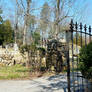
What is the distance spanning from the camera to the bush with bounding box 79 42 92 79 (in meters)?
3.36

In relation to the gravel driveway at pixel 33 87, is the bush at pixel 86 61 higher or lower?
higher

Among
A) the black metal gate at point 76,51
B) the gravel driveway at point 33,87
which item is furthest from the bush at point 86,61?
the gravel driveway at point 33,87

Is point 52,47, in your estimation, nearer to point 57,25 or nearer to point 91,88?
point 57,25

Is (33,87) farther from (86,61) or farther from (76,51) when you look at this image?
(86,61)

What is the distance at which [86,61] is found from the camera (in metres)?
3.41

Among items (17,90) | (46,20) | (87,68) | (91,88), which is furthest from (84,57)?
(46,20)

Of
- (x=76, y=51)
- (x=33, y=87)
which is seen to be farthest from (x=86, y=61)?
(x=33, y=87)

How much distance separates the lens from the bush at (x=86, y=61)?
3.36 m

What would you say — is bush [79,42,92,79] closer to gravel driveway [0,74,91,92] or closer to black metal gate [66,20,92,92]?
black metal gate [66,20,92,92]

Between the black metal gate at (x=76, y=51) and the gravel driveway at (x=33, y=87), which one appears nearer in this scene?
the black metal gate at (x=76, y=51)

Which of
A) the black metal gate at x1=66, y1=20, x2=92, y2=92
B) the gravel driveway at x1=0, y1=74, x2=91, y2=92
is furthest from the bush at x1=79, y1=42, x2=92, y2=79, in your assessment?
the gravel driveway at x1=0, y1=74, x2=91, y2=92

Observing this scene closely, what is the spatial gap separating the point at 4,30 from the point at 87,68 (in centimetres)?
3502

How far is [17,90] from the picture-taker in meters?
5.11

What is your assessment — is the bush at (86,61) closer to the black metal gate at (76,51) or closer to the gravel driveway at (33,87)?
the black metal gate at (76,51)
